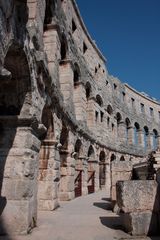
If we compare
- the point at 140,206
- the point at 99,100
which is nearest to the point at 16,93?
→ the point at 140,206

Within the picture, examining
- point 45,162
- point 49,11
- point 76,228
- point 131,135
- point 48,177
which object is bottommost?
point 76,228

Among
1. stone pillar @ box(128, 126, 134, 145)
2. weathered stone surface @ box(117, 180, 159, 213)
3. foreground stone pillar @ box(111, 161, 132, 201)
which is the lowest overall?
weathered stone surface @ box(117, 180, 159, 213)

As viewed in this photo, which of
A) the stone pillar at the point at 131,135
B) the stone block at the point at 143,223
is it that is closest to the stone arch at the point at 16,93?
the stone block at the point at 143,223

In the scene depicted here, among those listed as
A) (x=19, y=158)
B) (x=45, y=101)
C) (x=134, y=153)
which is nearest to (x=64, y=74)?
(x=45, y=101)

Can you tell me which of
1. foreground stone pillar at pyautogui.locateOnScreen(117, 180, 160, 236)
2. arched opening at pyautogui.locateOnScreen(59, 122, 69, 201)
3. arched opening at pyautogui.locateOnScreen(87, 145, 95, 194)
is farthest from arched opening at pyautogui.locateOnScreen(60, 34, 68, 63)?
foreground stone pillar at pyautogui.locateOnScreen(117, 180, 160, 236)

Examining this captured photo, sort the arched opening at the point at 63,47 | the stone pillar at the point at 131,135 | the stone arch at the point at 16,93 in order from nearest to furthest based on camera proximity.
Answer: the stone arch at the point at 16,93
the arched opening at the point at 63,47
the stone pillar at the point at 131,135

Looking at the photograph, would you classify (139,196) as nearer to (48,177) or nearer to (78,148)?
(48,177)

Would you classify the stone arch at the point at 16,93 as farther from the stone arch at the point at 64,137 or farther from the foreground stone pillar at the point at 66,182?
the foreground stone pillar at the point at 66,182

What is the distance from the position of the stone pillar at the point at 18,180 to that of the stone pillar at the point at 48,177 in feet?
7.05

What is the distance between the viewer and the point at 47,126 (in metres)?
7.79

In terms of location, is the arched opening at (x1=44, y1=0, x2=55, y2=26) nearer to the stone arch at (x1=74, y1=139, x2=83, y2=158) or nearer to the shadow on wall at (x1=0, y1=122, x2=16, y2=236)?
the stone arch at (x1=74, y1=139, x2=83, y2=158)

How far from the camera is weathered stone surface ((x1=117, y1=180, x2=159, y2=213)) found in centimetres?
479

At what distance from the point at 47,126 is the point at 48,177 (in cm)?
153

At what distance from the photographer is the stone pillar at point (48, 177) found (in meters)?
7.39
